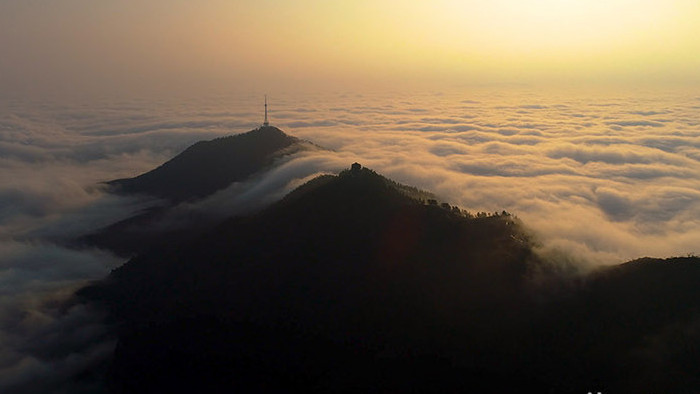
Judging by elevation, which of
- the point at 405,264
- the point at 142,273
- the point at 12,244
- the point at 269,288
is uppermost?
the point at 405,264

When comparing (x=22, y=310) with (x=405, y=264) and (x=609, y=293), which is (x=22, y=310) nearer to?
(x=405, y=264)

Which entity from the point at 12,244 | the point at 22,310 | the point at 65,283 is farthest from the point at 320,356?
the point at 12,244

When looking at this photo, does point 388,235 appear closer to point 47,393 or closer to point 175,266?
point 175,266

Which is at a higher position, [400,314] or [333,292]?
[333,292]

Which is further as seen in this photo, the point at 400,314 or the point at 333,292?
the point at 333,292

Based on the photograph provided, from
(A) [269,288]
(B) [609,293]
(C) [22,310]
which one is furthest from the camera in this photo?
(C) [22,310]

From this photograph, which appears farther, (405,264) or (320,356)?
(405,264)

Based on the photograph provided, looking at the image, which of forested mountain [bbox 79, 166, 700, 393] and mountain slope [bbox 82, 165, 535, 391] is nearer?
forested mountain [bbox 79, 166, 700, 393]

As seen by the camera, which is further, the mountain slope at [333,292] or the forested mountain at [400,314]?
the mountain slope at [333,292]

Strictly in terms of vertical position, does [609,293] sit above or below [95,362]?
above

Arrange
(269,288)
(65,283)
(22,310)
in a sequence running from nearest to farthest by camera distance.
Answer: (269,288)
(22,310)
(65,283)
